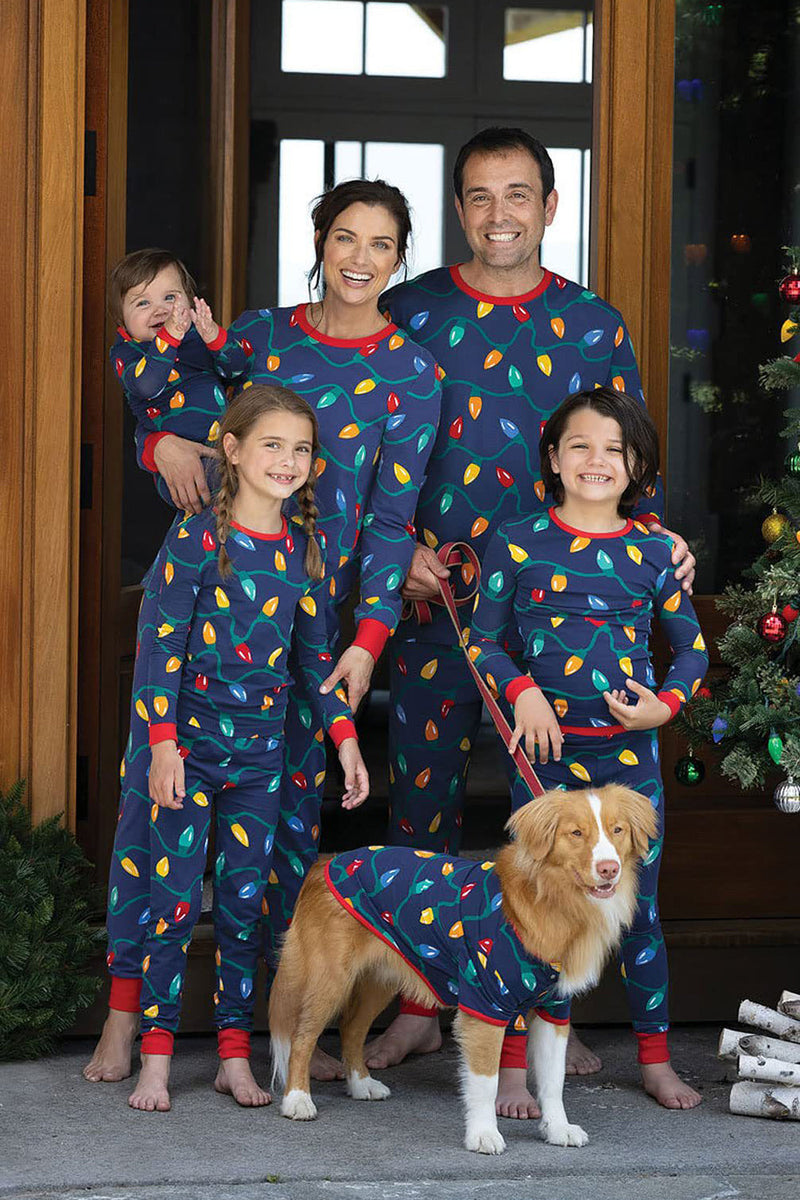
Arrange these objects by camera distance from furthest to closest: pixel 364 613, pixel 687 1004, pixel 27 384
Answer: pixel 687 1004 < pixel 27 384 < pixel 364 613

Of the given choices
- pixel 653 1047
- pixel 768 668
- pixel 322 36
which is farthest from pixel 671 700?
pixel 322 36

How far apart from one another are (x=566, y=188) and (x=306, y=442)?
6141 mm

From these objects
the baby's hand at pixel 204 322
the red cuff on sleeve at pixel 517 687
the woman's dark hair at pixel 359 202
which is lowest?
the red cuff on sleeve at pixel 517 687

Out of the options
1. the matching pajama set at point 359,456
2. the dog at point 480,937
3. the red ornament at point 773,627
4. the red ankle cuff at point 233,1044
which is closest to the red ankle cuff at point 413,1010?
the dog at point 480,937

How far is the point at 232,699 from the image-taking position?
10.0ft

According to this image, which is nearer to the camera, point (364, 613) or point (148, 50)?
point (364, 613)

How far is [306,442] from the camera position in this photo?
301 cm

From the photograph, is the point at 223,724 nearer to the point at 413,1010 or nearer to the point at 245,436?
the point at 245,436

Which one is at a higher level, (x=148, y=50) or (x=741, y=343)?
(x=148, y=50)

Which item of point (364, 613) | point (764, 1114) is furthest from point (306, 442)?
point (764, 1114)

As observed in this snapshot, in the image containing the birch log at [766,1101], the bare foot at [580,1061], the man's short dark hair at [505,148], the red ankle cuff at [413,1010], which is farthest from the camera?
the red ankle cuff at [413,1010]

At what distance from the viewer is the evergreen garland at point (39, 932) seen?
326 centimetres

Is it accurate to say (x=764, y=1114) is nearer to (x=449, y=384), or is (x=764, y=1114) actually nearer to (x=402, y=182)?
(x=449, y=384)

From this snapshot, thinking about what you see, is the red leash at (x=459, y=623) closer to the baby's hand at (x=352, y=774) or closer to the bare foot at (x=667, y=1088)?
the baby's hand at (x=352, y=774)
